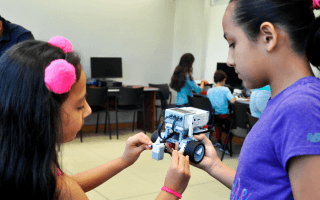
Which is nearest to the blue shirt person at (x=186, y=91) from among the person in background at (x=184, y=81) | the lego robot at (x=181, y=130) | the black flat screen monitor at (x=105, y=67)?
the person in background at (x=184, y=81)

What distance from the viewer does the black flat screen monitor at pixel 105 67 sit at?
5.09 meters

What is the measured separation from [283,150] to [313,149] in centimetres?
6

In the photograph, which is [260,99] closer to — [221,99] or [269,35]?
[221,99]

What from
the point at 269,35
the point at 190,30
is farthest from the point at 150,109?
the point at 269,35

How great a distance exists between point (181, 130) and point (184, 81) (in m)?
3.36

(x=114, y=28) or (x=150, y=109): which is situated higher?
(x=114, y=28)

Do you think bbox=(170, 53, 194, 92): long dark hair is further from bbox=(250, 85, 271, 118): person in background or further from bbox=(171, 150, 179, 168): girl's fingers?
bbox=(171, 150, 179, 168): girl's fingers

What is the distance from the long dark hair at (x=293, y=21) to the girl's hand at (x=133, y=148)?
30.4 inches

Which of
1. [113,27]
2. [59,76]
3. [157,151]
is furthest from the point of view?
[113,27]

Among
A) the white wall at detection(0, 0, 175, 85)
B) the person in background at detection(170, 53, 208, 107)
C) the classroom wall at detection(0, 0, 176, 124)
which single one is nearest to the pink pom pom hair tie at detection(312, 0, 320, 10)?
the person in background at detection(170, 53, 208, 107)

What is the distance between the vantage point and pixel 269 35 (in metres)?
0.68

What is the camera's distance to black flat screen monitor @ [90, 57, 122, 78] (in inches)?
201

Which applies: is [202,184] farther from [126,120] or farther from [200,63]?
[200,63]

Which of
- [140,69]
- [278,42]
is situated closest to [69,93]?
[278,42]
